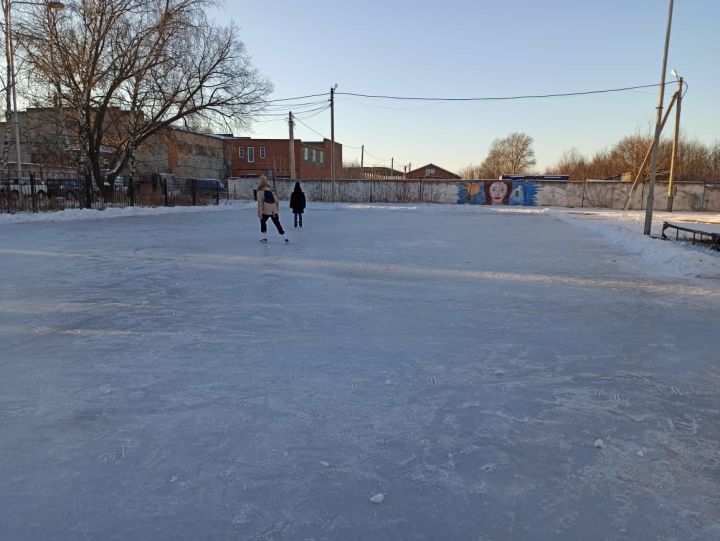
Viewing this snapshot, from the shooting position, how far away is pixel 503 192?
4181cm

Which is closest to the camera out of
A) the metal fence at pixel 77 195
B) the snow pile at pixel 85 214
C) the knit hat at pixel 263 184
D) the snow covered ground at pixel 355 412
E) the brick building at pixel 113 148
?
the snow covered ground at pixel 355 412

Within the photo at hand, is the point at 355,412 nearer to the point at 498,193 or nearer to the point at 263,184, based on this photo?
the point at 263,184

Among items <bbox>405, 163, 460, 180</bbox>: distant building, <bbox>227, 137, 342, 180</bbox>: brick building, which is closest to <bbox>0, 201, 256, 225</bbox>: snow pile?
<bbox>227, 137, 342, 180</bbox>: brick building

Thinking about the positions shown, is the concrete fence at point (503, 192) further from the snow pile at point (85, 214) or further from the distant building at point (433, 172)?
the distant building at point (433, 172)

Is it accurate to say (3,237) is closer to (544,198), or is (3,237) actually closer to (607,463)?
(607,463)

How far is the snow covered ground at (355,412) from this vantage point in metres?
2.20

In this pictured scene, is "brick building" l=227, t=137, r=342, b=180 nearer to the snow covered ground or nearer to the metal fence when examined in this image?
the metal fence

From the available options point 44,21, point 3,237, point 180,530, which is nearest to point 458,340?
point 180,530

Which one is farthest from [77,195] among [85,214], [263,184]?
[263,184]

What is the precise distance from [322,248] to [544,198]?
33867mm

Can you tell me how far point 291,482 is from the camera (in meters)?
2.42

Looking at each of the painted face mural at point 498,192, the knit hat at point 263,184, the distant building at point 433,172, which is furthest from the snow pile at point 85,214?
the distant building at point 433,172

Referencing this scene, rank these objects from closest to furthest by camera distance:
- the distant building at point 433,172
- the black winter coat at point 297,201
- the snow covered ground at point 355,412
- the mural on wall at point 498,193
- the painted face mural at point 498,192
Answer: the snow covered ground at point 355,412 → the black winter coat at point 297,201 → the mural on wall at point 498,193 → the painted face mural at point 498,192 → the distant building at point 433,172

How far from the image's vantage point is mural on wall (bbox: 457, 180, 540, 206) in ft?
136
